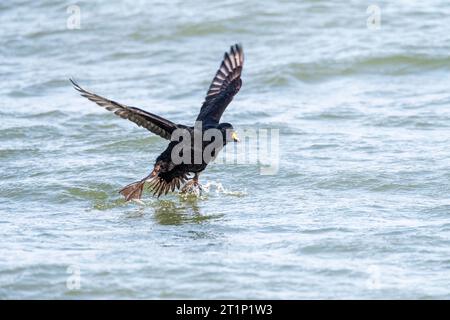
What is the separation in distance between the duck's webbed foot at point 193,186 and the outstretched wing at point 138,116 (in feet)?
2.08

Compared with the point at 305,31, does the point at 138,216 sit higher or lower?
lower

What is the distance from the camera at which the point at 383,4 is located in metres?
18.9

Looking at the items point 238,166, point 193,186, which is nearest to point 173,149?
point 193,186

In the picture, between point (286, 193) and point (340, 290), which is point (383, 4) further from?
point (340, 290)

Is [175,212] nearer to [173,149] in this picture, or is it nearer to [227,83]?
[173,149]

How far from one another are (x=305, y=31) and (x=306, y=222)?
8.75 metres

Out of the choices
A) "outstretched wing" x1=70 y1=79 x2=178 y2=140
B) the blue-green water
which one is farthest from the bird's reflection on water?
"outstretched wing" x1=70 y1=79 x2=178 y2=140

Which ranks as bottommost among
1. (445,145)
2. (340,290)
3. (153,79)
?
(340,290)

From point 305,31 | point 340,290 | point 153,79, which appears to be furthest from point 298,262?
point 305,31

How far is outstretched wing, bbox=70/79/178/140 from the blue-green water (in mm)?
890

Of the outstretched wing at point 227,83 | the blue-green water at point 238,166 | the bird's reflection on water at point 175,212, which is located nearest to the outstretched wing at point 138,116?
the bird's reflection on water at point 175,212

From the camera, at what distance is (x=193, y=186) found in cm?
1080

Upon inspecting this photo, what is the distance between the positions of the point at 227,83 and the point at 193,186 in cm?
152

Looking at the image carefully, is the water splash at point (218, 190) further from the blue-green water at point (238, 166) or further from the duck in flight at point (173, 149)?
the duck in flight at point (173, 149)
